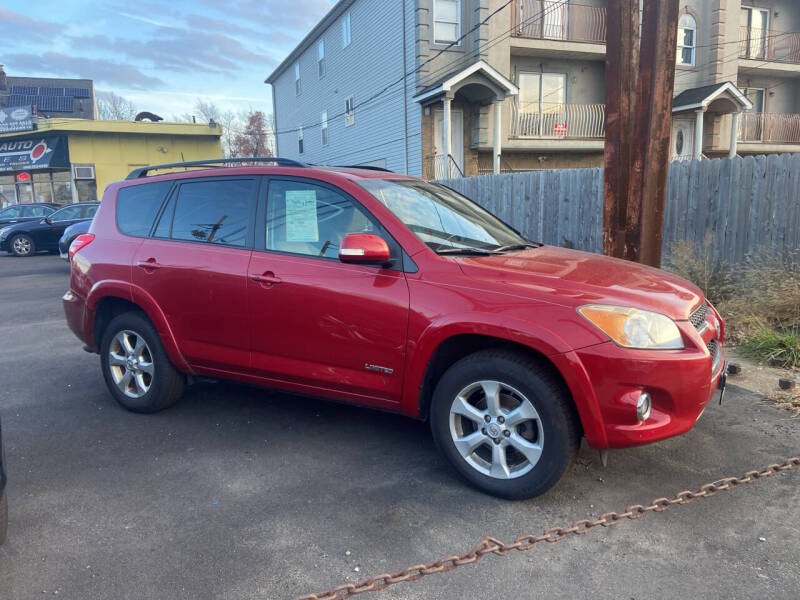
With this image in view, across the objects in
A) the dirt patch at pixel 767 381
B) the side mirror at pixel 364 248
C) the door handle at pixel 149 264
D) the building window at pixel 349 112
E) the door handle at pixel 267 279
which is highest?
the building window at pixel 349 112

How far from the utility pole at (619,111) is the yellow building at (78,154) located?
2764cm

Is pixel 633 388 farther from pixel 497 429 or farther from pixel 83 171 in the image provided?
pixel 83 171

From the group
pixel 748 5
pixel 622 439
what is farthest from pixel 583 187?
pixel 748 5

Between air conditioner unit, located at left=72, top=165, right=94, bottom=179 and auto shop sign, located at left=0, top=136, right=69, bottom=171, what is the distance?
44 cm

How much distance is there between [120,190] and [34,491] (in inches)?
96.3

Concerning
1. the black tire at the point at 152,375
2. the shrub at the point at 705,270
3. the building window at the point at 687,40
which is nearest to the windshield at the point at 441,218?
the black tire at the point at 152,375

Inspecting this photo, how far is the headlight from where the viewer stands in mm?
2992

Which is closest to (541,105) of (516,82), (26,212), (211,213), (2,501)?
(516,82)

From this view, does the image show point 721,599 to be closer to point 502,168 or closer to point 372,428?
point 372,428

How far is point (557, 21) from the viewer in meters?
19.5

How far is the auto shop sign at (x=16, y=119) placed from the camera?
99.9 ft

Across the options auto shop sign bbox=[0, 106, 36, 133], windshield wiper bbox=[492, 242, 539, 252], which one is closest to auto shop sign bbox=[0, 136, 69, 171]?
auto shop sign bbox=[0, 106, 36, 133]

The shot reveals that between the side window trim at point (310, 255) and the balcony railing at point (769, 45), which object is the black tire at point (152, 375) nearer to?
the side window trim at point (310, 255)

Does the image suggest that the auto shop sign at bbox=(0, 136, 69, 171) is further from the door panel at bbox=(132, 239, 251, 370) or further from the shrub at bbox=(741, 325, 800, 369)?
the shrub at bbox=(741, 325, 800, 369)
